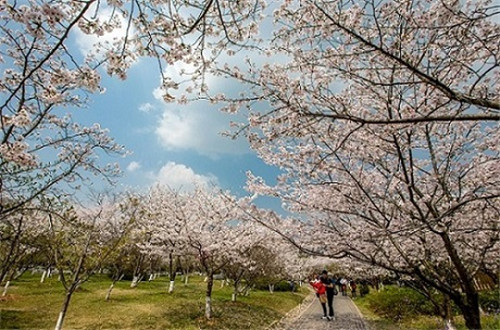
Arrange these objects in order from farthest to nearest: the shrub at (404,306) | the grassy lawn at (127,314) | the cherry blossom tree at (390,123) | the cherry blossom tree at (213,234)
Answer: the shrub at (404,306)
the cherry blossom tree at (213,234)
the grassy lawn at (127,314)
the cherry blossom tree at (390,123)

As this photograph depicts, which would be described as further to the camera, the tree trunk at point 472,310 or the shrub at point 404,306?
the shrub at point 404,306

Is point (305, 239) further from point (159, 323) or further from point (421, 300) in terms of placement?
point (421, 300)

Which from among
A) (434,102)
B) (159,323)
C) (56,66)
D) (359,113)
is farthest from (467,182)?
(159,323)

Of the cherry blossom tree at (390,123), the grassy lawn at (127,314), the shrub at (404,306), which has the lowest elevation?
the grassy lawn at (127,314)

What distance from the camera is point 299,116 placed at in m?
3.34

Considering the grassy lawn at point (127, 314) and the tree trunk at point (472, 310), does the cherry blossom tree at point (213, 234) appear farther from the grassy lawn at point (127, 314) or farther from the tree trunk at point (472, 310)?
the tree trunk at point (472, 310)

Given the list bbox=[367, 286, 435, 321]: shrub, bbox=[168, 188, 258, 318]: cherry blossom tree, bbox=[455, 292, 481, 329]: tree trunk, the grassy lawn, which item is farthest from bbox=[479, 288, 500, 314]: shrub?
bbox=[455, 292, 481, 329]: tree trunk

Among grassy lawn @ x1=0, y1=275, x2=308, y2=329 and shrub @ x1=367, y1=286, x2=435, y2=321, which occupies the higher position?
shrub @ x1=367, y1=286, x2=435, y2=321

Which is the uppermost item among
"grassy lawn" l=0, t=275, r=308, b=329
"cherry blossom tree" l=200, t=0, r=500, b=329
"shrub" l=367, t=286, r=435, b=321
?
"cherry blossom tree" l=200, t=0, r=500, b=329

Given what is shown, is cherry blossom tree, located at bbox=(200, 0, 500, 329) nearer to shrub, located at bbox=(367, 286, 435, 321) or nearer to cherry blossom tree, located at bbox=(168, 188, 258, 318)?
cherry blossom tree, located at bbox=(168, 188, 258, 318)

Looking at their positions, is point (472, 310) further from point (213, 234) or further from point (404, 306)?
point (404, 306)

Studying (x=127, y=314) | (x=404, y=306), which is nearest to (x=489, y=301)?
(x=404, y=306)

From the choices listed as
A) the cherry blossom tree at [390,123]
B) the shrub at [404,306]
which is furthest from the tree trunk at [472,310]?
the shrub at [404,306]

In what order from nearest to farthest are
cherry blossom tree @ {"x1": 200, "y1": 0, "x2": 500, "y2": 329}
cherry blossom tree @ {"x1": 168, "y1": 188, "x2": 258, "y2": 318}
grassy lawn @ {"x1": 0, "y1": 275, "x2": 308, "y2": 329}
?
cherry blossom tree @ {"x1": 200, "y1": 0, "x2": 500, "y2": 329}, grassy lawn @ {"x1": 0, "y1": 275, "x2": 308, "y2": 329}, cherry blossom tree @ {"x1": 168, "y1": 188, "x2": 258, "y2": 318}
